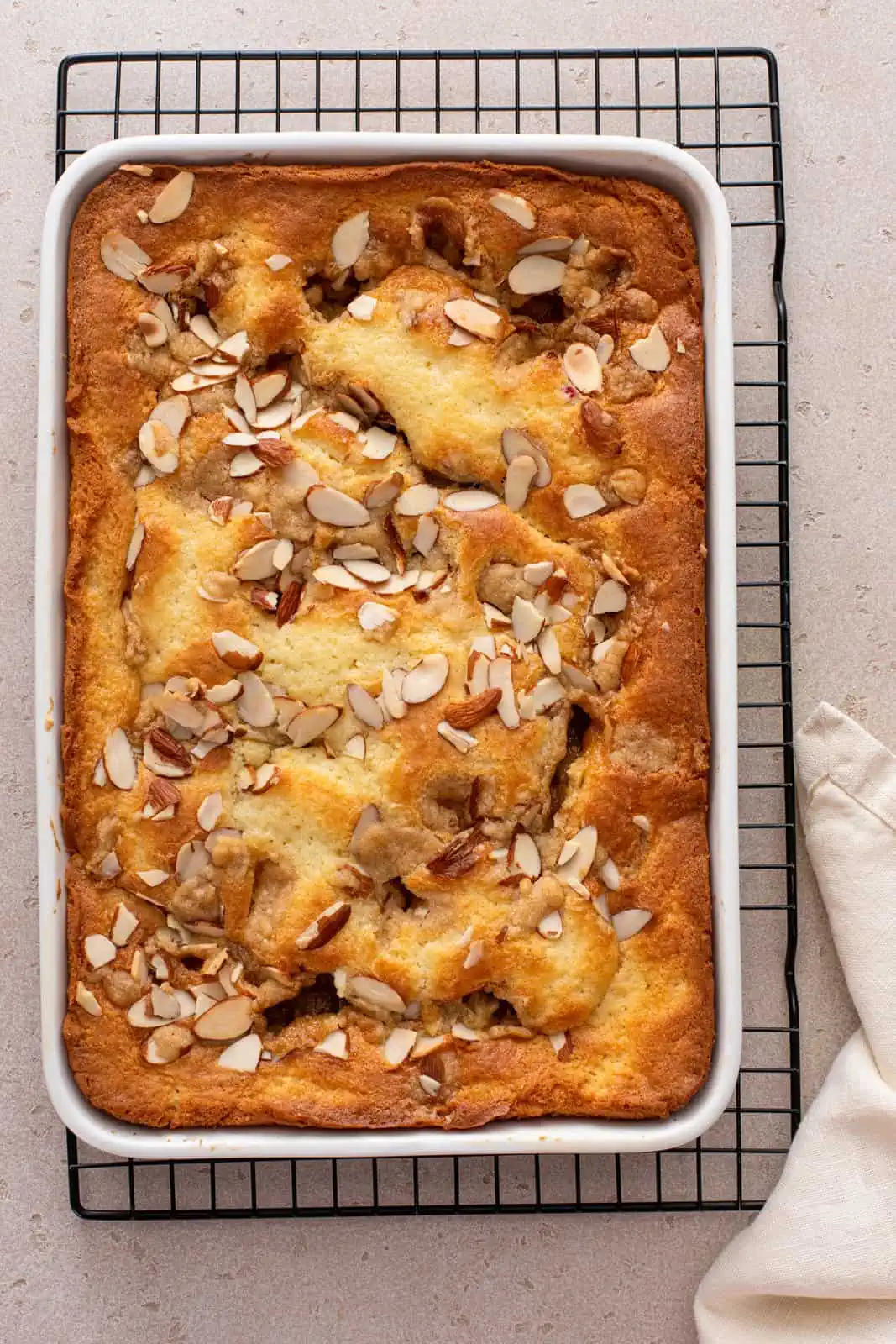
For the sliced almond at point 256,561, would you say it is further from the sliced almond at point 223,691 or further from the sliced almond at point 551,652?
the sliced almond at point 551,652

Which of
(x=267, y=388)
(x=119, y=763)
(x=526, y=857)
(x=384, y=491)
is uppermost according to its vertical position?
(x=267, y=388)

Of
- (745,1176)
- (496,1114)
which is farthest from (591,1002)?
(745,1176)

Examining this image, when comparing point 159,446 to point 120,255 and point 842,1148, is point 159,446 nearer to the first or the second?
point 120,255

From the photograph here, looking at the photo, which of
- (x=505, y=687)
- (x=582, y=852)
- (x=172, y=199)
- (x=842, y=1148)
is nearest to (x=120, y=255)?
(x=172, y=199)

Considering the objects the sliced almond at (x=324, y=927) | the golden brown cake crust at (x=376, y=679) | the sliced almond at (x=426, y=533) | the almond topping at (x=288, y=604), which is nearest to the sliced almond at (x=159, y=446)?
the golden brown cake crust at (x=376, y=679)

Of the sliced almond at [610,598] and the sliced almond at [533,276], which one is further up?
the sliced almond at [533,276]

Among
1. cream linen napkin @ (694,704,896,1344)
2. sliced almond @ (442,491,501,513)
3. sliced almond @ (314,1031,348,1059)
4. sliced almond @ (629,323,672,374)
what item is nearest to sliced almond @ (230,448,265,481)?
sliced almond @ (442,491,501,513)
